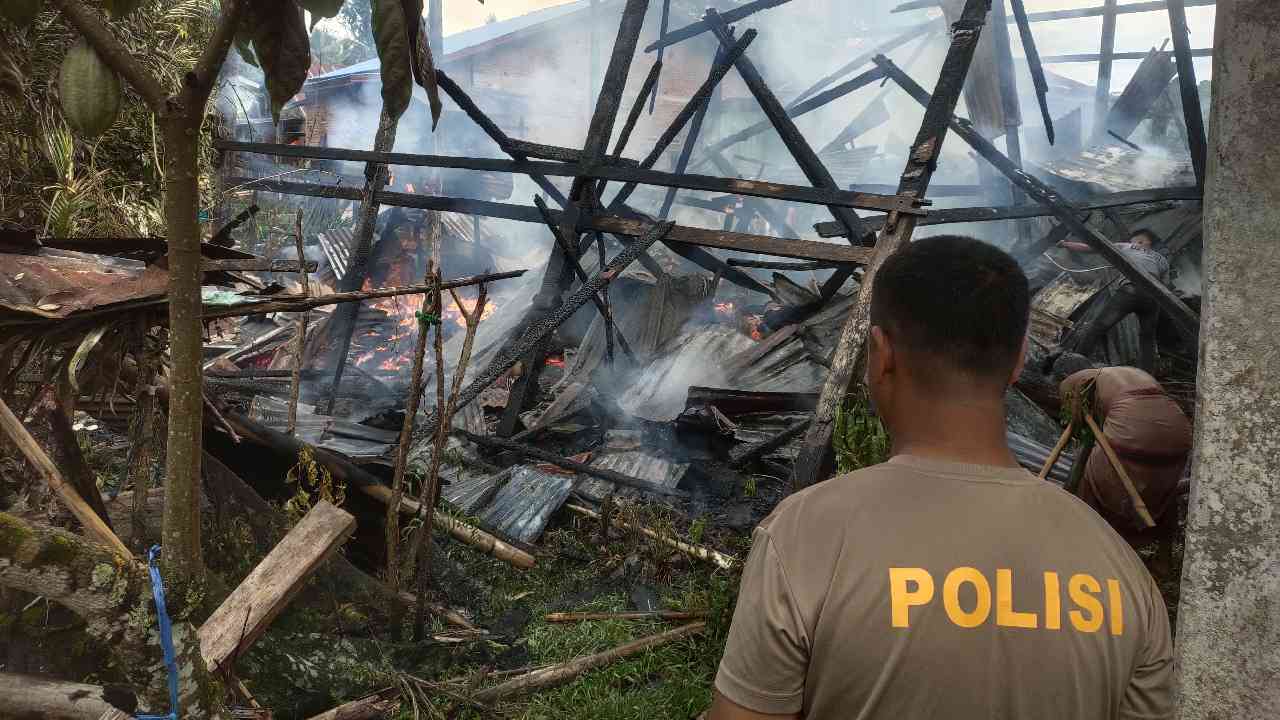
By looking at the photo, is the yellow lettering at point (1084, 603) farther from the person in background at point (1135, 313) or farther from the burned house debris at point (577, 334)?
the person in background at point (1135, 313)


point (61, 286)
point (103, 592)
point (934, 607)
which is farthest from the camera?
point (61, 286)

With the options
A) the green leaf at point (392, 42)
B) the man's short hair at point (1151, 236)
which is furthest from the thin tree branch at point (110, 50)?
the man's short hair at point (1151, 236)

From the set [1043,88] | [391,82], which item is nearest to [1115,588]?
[391,82]

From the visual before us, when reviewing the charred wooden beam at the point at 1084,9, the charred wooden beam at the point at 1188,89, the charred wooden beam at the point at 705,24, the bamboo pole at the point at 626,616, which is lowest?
the bamboo pole at the point at 626,616

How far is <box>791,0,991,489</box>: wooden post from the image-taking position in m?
4.99

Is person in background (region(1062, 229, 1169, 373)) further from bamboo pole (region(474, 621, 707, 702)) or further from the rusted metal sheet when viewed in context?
the rusted metal sheet

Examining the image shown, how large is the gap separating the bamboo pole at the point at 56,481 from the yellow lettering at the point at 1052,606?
211 centimetres

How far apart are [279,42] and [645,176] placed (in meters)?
4.82

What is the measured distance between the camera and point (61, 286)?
2609mm

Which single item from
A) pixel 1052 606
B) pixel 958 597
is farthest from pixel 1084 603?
pixel 958 597

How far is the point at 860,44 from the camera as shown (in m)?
24.7

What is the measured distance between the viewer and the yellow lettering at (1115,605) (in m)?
1.20

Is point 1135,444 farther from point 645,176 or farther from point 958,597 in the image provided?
point 645,176

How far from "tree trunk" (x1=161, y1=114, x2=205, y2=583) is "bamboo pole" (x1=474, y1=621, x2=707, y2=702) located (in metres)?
1.99
